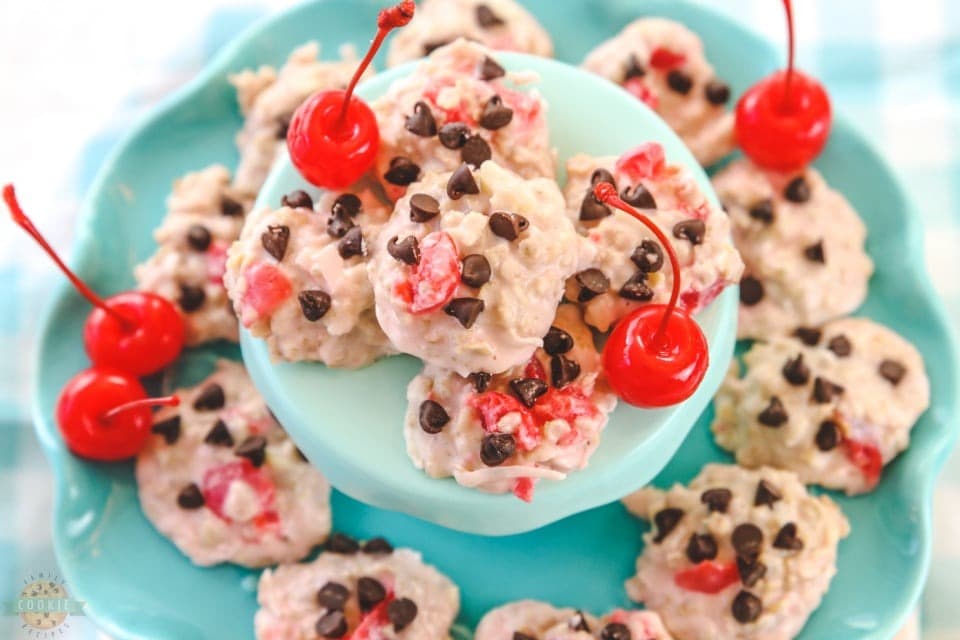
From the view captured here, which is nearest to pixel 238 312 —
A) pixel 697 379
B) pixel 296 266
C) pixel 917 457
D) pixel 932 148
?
pixel 296 266

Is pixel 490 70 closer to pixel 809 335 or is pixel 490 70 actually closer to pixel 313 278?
pixel 313 278

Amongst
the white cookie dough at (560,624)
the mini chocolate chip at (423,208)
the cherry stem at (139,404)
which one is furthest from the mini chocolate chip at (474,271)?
the white cookie dough at (560,624)

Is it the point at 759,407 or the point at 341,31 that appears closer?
the point at 759,407

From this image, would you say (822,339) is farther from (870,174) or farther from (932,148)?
(932,148)

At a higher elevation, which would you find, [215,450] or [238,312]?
[238,312]

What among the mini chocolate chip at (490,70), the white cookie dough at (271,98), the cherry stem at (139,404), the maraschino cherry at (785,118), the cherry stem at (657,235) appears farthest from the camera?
the white cookie dough at (271,98)

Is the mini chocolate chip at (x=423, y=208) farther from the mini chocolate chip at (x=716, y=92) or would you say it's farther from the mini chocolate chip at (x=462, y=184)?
the mini chocolate chip at (x=716, y=92)

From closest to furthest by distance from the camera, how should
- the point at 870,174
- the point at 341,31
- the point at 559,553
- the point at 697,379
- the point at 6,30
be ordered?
the point at 697,379 → the point at 559,553 → the point at 870,174 → the point at 341,31 → the point at 6,30
